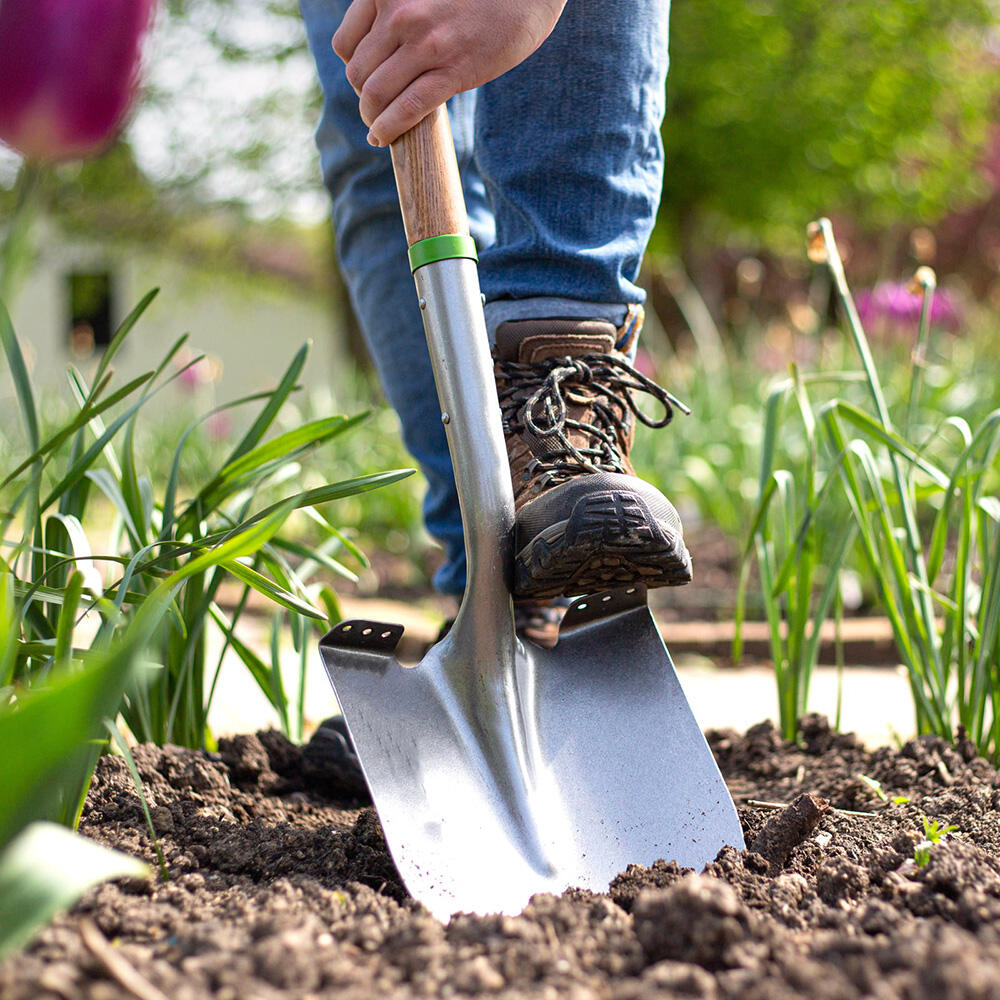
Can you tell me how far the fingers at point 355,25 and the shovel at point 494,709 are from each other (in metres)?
0.13

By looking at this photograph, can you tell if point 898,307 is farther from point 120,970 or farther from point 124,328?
point 120,970

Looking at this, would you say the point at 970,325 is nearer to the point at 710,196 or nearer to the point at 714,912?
the point at 710,196

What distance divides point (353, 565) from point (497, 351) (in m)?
2.27

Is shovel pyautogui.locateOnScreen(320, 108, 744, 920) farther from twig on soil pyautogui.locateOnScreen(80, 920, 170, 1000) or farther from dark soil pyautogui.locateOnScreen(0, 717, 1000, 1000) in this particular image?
twig on soil pyautogui.locateOnScreen(80, 920, 170, 1000)

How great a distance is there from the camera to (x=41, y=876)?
50cm

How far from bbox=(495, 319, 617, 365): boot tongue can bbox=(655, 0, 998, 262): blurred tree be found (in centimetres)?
721

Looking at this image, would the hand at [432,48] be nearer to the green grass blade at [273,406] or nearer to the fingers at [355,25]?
the fingers at [355,25]

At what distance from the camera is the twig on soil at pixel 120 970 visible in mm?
562

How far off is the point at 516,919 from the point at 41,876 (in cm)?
35

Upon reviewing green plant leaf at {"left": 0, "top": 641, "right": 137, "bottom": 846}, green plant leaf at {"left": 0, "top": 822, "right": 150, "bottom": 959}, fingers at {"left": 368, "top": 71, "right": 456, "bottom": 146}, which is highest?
fingers at {"left": 368, "top": 71, "right": 456, "bottom": 146}

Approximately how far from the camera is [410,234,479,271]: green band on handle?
3.41ft

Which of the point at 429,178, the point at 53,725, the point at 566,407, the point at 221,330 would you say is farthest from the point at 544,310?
the point at 221,330

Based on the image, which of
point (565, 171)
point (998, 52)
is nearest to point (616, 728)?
point (565, 171)

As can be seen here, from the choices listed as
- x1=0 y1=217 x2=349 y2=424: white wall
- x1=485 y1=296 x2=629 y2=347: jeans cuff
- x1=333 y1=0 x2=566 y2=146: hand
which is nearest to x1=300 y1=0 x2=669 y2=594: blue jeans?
x1=485 y1=296 x2=629 y2=347: jeans cuff
